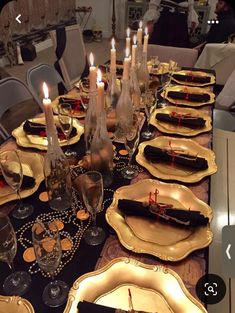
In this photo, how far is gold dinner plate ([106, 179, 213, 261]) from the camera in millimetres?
733

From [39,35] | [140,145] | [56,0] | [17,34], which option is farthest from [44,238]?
[56,0]

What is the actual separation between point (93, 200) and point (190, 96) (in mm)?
1005

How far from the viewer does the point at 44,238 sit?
68cm

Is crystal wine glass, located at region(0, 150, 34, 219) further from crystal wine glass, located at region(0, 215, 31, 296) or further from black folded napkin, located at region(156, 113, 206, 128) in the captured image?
black folded napkin, located at region(156, 113, 206, 128)

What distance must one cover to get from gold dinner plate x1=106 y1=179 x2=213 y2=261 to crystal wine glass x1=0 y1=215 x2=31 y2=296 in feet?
→ 0.79

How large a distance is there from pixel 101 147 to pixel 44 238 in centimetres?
38

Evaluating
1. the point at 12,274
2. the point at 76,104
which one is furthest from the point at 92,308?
the point at 76,104

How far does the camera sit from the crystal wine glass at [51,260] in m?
0.64

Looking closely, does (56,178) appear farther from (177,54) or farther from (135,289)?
(177,54)

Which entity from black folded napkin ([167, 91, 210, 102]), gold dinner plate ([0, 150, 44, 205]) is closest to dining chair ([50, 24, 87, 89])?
black folded napkin ([167, 91, 210, 102])

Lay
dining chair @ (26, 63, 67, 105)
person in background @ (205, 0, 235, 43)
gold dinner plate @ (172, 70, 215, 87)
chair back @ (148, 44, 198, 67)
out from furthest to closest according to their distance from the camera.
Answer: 1. person in background @ (205, 0, 235, 43)
2. chair back @ (148, 44, 198, 67)
3. gold dinner plate @ (172, 70, 215, 87)
4. dining chair @ (26, 63, 67, 105)

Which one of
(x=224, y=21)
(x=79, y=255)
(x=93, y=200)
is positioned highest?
(x=224, y=21)

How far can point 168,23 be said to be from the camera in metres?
3.46

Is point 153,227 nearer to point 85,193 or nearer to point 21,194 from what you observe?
point 85,193
